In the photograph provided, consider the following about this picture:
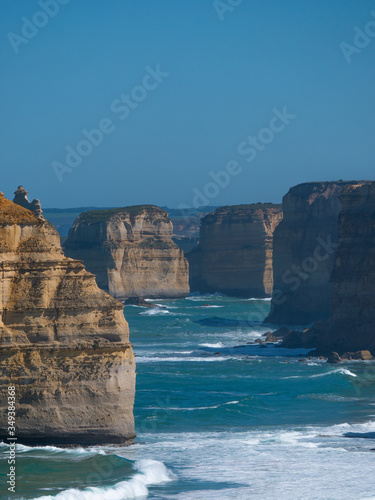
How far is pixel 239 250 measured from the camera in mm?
131000

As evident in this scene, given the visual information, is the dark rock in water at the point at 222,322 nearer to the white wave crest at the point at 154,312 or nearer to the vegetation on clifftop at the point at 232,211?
the white wave crest at the point at 154,312

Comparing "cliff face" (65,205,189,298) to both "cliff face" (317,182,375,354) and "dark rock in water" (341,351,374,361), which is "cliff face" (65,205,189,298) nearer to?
"cliff face" (317,182,375,354)

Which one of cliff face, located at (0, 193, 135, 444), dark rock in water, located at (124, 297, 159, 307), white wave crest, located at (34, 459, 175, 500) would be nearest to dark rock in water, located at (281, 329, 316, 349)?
cliff face, located at (0, 193, 135, 444)

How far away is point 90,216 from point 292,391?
9111 centimetres

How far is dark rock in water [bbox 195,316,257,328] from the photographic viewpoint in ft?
299

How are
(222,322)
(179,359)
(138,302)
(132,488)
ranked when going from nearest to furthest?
(132,488), (179,359), (222,322), (138,302)

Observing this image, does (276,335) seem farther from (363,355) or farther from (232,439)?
(232,439)

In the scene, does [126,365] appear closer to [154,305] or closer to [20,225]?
[20,225]

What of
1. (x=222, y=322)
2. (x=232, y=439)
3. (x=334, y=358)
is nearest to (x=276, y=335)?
(x=334, y=358)

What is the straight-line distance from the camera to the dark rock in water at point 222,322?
91.1 meters

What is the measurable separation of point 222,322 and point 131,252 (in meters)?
37.9

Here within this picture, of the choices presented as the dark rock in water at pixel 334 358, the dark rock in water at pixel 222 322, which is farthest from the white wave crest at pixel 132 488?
the dark rock in water at pixel 222 322

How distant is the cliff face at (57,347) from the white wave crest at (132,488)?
1451 millimetres

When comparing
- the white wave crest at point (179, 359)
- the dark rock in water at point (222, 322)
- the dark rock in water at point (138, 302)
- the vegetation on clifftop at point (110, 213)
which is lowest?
the white wave crest at point (179, 359)
